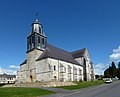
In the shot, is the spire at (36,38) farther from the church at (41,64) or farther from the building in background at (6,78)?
the building in background at (6,78)

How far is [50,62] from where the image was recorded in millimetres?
47094

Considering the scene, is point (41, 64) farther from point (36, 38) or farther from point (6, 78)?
point (6, 78)

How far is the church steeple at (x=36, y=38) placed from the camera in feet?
162

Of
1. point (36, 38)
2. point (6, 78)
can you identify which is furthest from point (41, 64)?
point (6, 78)

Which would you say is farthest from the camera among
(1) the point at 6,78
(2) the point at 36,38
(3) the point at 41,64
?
(1) the point at 6,78

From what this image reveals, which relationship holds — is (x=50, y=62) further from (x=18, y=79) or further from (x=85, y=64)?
(x=85, y=64)

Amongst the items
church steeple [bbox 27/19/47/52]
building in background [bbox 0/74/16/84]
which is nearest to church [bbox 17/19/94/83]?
church steeple [bbox 27/19/47/52]

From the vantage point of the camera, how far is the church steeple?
4941cm

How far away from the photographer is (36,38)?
4934cm

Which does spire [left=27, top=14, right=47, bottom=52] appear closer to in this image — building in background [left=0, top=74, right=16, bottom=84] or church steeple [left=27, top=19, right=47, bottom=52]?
church steeple [left=27, top=19, right=47, bottom=52]

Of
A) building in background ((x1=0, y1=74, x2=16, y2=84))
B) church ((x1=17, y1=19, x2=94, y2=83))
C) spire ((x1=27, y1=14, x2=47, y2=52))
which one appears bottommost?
building in background ((x1=0, y1=74, x2=16, y2=84))

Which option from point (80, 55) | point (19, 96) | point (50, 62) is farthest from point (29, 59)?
point (19, 96)

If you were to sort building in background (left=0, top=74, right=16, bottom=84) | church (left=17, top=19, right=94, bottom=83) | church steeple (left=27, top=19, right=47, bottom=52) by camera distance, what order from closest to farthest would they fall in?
church (left=17, top=19, right=94, bottom=83), church steeple (left=27, top=19, right=47, bottom=52), building in background (left=0, top=74, right=16, bottom=84)

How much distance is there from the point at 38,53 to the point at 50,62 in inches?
175
